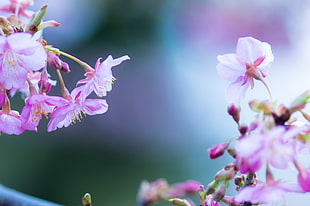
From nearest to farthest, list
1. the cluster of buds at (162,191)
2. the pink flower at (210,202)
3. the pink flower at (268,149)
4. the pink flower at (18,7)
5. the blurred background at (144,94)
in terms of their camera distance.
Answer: the pink flower at (268,149), the pink flower at (210,202), the pink flower at (18,7), the cluster of buds at (162,191), the blurred background at (144,94)

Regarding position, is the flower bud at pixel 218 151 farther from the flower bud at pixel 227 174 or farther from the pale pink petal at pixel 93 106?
the pale pink petal at pixel 93 106

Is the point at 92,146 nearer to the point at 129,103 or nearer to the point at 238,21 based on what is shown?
the point at 129,103

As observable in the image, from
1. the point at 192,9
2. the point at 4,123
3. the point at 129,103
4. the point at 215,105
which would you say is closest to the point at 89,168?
the point at 129,103

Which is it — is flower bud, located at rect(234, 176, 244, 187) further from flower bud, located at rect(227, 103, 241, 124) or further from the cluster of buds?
the cluster of buds

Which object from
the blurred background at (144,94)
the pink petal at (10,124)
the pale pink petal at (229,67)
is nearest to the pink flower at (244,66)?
the pale pink petal at (229,67)

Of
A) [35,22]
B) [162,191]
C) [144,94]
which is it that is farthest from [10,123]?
[144,94]

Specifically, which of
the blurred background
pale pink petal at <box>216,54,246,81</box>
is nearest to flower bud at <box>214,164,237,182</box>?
pale pink petal at <box>216,54,246,81</box>

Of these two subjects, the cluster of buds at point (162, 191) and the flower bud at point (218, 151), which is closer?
the flower bud at point (218, 151)
